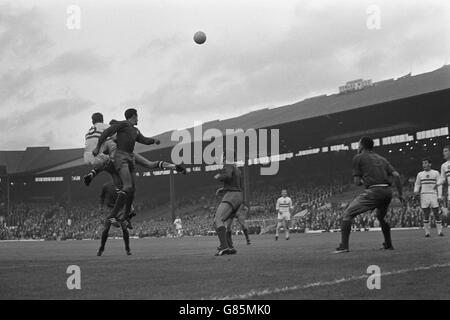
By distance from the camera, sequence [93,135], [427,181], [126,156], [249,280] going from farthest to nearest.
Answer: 1. [427,181]
2. [93,135]
3. [126,156]
4. [249,280]

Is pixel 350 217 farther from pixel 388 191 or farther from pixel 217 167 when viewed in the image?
pixel 217 167

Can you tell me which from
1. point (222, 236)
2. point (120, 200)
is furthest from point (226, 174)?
point (120, 200)

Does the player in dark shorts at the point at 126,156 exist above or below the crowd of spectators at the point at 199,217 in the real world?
above

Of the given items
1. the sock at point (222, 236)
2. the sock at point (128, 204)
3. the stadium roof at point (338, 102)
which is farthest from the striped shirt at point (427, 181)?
the stadium roof at point (338, 102)

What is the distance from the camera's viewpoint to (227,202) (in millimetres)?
10703

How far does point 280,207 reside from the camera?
75.9 feet

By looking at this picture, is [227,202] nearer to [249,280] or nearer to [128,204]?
[128,204]

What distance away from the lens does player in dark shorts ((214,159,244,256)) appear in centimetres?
1046

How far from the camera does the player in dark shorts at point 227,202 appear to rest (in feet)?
34.3

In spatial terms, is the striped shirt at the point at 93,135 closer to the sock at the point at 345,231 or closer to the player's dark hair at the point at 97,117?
the player's dark hair at the point at 97,117

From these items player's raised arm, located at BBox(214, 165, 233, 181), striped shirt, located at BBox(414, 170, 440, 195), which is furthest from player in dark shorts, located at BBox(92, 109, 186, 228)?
striped shirt, located at BBox(414, 170, 440, 195)

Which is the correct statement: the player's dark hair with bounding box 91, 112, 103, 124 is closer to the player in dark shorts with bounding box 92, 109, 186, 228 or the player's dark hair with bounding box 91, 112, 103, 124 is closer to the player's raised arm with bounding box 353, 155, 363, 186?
the player in dark shorts with bounding box 92, 109, 186, 228
